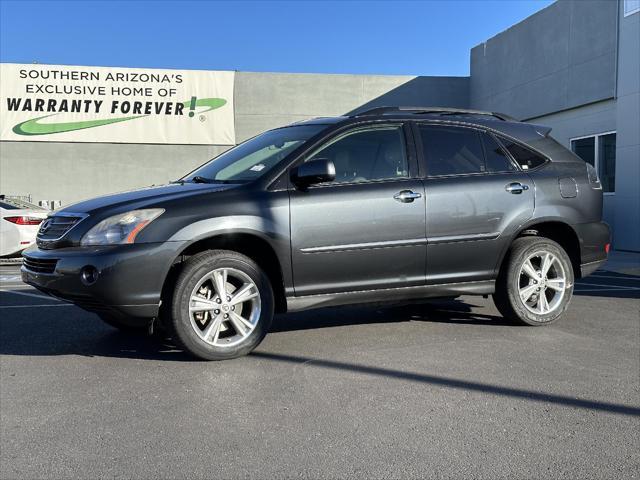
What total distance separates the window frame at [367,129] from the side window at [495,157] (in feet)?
2.53

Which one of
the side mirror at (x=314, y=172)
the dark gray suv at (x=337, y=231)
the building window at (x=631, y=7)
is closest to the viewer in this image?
the dark gray suv at (x=337, y=231)

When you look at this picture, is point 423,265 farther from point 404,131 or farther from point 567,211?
point 567,211

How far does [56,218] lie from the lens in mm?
5035

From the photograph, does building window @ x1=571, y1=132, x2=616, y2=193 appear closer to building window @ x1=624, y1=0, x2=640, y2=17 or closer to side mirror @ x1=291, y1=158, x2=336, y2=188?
building window @ x1=624, y1=0, x2=640, y2=17

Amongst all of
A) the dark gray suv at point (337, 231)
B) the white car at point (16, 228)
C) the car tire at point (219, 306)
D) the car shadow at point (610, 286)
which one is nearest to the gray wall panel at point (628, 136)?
the car shadow at point (610, 286)

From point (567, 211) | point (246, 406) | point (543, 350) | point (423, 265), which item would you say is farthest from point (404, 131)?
point (246, 406)

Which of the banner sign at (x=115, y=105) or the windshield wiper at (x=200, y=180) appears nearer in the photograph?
the windshield wiper at (x=200, y=180)

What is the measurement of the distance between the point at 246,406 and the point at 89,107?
18.7m

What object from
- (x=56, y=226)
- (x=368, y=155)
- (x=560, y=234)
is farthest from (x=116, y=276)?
(x=560, y=234)

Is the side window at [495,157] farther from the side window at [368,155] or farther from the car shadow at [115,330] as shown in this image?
the car shadow at [115,330]

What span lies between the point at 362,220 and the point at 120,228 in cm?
183

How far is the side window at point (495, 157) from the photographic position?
19.6 feet

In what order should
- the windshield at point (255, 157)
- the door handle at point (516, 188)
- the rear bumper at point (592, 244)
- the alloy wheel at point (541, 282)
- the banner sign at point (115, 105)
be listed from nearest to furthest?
the windshield at point (255, 157) → the door handle at point (516, 188) → the alloy wheel at point (541, 282) → the rear bumper at point (592, 244) → the banner sign at point (115, 105)

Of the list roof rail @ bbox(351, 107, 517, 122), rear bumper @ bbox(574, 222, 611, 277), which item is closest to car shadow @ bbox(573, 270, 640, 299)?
rear bumper @ bbox(574, 222, 611, 277)
